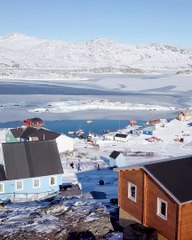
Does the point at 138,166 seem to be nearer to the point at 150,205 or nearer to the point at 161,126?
the point at 150,205

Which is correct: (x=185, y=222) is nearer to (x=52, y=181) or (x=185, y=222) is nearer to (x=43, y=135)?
(x=52, y=181)

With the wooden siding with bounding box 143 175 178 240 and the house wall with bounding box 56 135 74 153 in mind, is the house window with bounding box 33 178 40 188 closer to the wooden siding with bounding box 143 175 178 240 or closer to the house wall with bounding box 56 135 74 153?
the wooden siding with bounding box 143 175 178 240

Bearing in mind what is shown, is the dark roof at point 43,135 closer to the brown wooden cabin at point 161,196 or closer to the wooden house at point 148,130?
the wooden house at point 148,130

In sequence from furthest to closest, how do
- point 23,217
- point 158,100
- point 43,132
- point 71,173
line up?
point 158,100
point 43,132
point 71,173
point 23,217

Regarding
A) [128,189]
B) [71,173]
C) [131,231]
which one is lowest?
[71,173]

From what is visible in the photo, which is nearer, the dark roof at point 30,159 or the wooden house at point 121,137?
the dark roof at point 30,159

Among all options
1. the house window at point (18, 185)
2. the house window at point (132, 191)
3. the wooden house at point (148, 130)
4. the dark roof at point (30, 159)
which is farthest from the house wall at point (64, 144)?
the house window at point (132, 191)

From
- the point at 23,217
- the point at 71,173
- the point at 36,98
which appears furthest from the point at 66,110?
the point at 23,217

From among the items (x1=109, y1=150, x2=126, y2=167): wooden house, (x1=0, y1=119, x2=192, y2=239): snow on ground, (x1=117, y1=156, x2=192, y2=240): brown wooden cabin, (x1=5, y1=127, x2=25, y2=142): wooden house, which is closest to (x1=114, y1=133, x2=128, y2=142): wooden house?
(x1=0, y1=119, x2=192, y2=239): snow on ground
